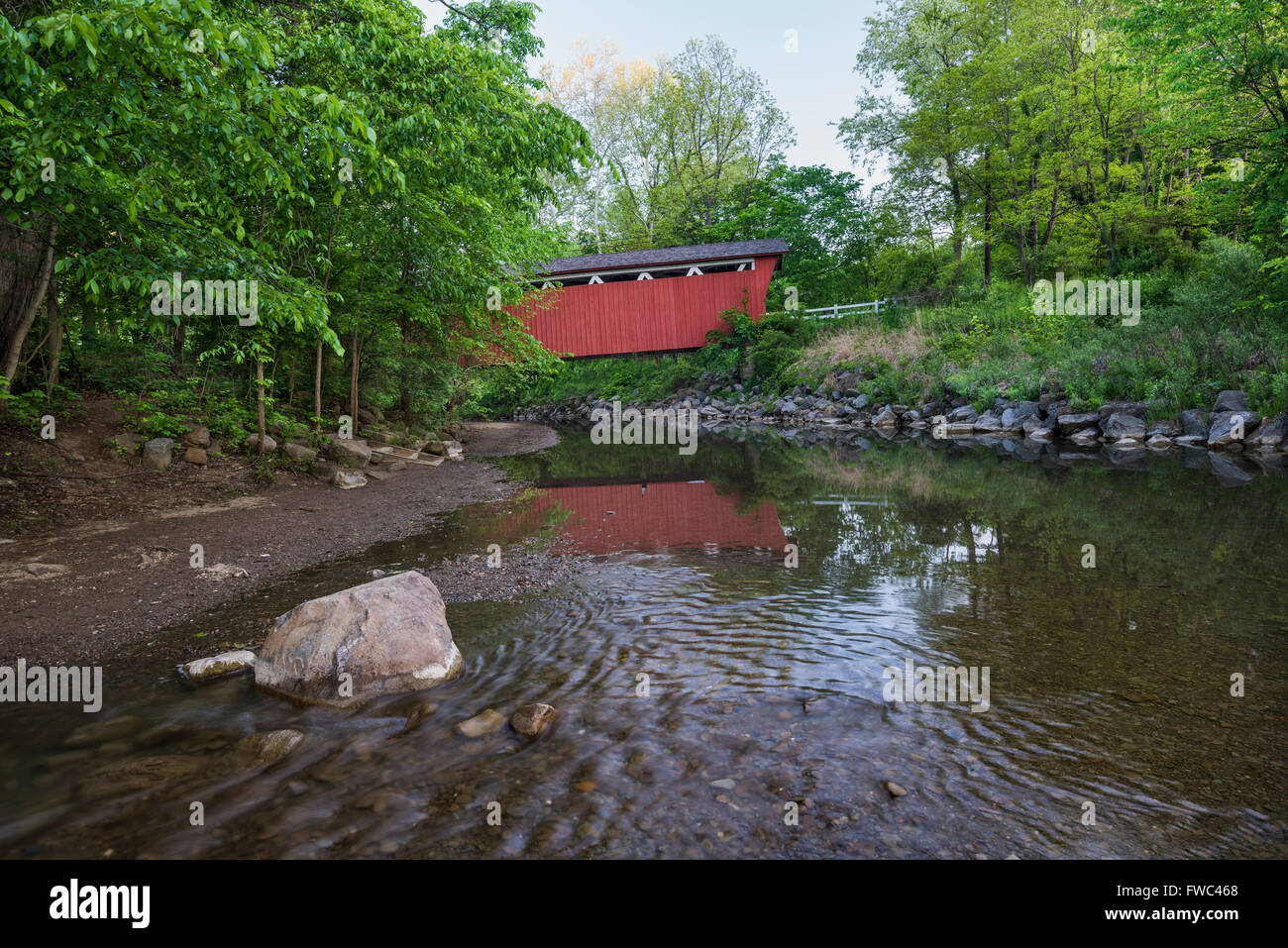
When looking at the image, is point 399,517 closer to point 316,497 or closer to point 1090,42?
point 316,497

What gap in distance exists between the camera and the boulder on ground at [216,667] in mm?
3699

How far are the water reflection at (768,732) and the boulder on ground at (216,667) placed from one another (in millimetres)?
125

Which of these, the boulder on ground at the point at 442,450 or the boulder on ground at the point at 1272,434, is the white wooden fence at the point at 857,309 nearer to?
the boulder on ground at the point at 1272,434

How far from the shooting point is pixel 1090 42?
19.0 metres

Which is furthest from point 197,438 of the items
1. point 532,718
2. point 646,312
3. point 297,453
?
point 646,312

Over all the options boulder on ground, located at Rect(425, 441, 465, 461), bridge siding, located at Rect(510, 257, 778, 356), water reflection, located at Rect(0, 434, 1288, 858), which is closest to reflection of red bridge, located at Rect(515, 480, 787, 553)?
water reflection, located at Rect(0, 434, 1288, 858)

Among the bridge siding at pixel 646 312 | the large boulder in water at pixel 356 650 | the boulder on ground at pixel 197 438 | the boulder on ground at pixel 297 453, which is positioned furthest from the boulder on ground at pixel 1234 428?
the bridge siding at pixel 646 312

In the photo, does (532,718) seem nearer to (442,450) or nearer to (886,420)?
(442,450)

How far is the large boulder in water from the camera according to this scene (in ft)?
11.6

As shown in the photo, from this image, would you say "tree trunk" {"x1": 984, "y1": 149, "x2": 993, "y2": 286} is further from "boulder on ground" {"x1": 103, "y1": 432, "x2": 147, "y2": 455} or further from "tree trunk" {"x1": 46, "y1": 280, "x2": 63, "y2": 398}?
"tree trunk" {"x1": 46, "y1": 280, "x2": 63, "y2": 398}

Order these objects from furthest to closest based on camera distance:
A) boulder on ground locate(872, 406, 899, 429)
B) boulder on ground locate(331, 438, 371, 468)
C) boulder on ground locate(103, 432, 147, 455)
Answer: boulder on ground locate(872, 406, 899, 429)
boulder on ground locate(331, 438, 371, 468)
boulder on ground locate(103, 432, 147, 455)

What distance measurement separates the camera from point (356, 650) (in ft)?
11.9

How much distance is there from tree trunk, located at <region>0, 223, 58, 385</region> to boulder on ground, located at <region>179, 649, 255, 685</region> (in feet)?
18.6

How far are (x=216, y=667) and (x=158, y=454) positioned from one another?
20.7 ft
